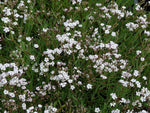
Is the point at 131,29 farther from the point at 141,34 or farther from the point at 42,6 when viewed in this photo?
the point at 42,6

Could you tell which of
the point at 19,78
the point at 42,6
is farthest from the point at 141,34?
the point at 19,78

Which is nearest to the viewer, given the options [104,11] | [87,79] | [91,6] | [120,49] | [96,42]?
[87,79]

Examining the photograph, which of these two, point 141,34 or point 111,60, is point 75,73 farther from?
point 141,34

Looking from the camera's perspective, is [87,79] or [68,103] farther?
[87,79]

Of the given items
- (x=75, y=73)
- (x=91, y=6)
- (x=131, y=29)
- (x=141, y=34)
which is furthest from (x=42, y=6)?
(x=141, y=34)

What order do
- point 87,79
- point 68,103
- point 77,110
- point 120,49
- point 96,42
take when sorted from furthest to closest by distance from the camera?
1. point 120,49
2. point 96,42
3. point 87,79
4. point 68,103
5. point 77,110

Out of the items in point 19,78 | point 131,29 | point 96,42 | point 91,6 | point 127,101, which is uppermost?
point 91,6

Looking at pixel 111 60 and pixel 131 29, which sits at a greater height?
pixel 131 29
